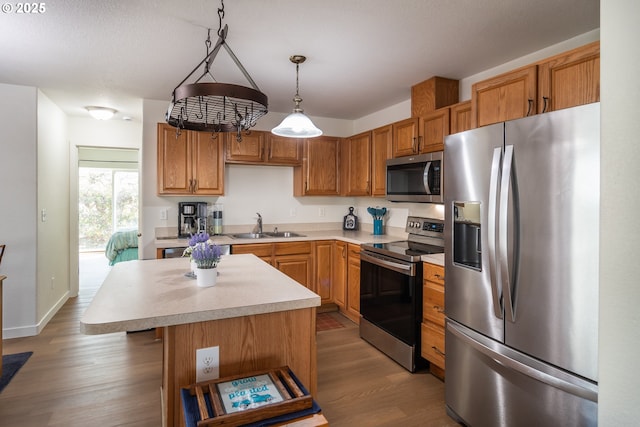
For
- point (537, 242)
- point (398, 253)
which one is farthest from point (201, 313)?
point (398, 253)

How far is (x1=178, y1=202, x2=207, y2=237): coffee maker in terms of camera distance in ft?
13.1

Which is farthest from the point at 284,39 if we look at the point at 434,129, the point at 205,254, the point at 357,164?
the point at 357,164

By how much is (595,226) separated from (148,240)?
3.89 m

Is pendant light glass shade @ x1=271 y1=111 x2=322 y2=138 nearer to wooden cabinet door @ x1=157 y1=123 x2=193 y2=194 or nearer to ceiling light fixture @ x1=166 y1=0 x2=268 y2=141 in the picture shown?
ceiling light fixture @ x1=166 y1=0 x2=268 y2=141

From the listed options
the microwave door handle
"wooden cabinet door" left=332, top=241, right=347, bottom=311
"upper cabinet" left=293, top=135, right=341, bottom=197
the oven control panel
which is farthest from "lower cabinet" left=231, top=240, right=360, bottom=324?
the microwave door handle

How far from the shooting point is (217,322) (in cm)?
143

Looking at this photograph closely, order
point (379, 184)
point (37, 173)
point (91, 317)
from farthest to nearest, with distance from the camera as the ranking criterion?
1. point (379, 184)
2. point (37, 173)
3. point (91, 317)

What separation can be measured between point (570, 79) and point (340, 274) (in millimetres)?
2748

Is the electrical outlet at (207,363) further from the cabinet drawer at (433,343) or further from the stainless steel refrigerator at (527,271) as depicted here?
the cabinet drawer at (433,343)

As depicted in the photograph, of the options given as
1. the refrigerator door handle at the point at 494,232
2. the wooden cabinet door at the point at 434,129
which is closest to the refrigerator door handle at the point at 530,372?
the refrigerator door handle at the point at 494,232

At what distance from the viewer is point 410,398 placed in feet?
7.93

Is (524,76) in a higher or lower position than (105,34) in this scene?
lower

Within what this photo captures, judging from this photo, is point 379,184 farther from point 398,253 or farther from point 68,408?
point 68,408

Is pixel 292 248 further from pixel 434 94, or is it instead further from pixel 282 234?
pixel 434 94
